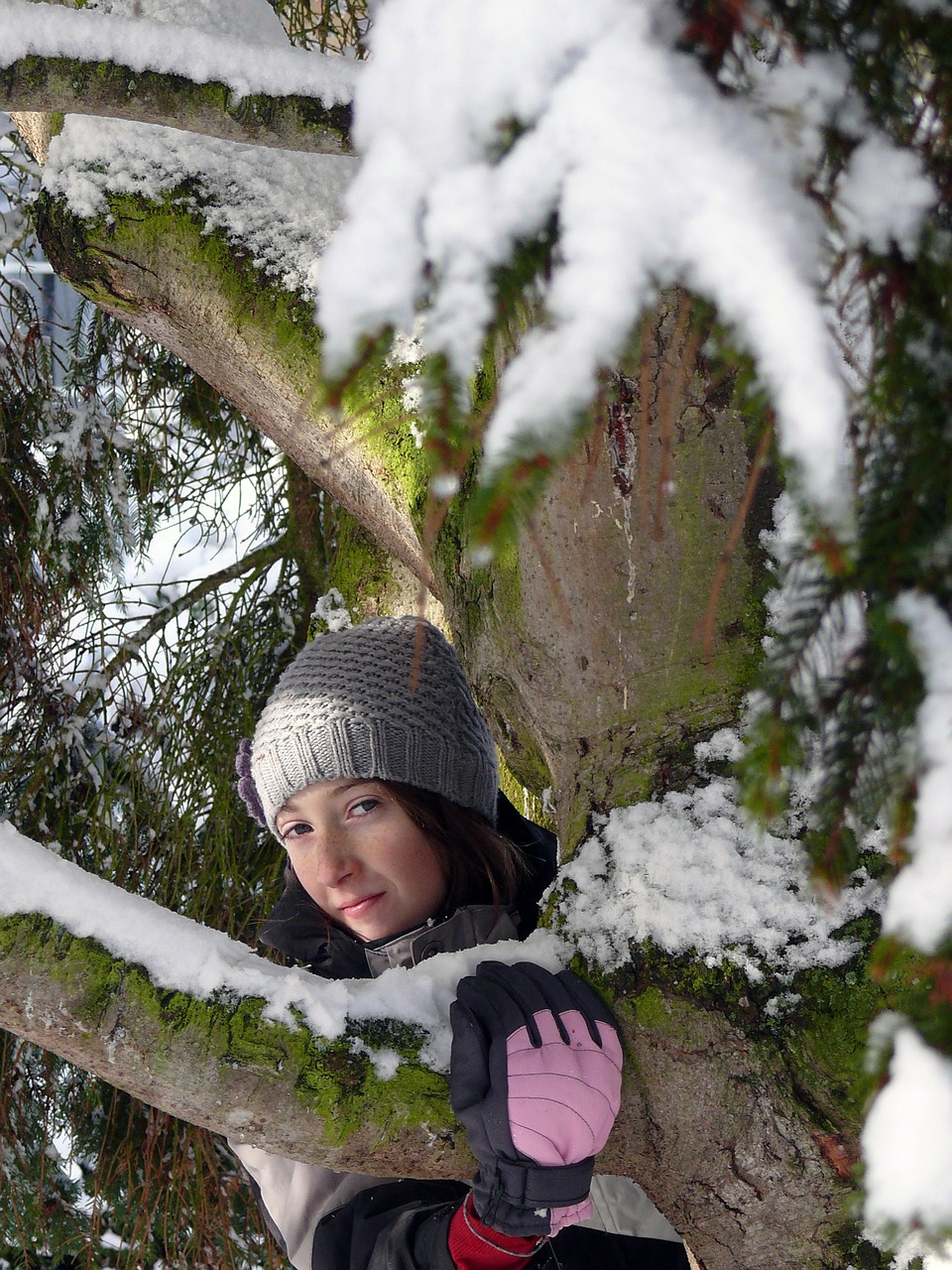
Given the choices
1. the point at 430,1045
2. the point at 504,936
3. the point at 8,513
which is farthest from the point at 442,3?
the point at 8,513

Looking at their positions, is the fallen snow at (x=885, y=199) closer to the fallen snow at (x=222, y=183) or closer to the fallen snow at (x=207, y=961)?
the fallen snow at (x=207, y=961)

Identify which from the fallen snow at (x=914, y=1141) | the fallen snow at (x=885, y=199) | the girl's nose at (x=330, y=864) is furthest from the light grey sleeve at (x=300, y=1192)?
the fallen snow at (x=885, y=199)

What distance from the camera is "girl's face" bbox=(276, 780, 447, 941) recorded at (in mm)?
1724

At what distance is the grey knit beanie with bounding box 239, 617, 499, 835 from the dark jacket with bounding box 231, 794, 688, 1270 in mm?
258

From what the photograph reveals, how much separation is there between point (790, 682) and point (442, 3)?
0.37m

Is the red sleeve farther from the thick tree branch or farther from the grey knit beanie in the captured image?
the grey knit beanie

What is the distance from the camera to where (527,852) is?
Result: 6.48ft

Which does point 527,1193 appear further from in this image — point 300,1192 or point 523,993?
point 300,1192

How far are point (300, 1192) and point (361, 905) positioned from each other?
42 centimetres

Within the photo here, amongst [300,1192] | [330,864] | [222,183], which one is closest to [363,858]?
[330,864]

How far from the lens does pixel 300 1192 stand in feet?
5.05

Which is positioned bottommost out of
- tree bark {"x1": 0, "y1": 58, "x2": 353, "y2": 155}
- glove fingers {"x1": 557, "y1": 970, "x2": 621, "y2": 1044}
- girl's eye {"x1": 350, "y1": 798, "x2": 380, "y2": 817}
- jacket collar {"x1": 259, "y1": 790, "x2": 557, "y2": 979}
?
glove fingers {"x1": 557, "y1": 970, "x2": 621, "y2": 1044}

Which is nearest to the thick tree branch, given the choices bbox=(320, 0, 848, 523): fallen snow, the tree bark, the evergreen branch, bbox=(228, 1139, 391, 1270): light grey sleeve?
bbox=(228, 1139, 391, 1270): light grey sleeve

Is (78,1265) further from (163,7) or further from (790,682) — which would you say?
(790,682)
